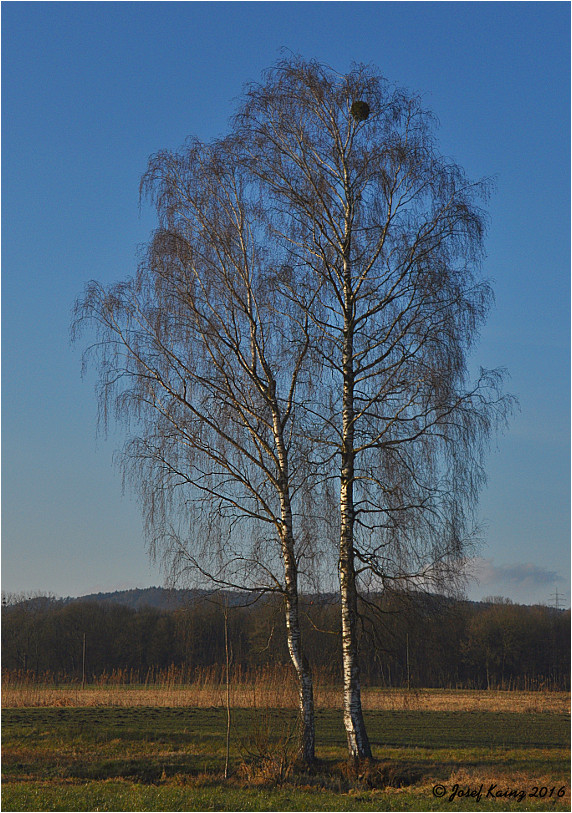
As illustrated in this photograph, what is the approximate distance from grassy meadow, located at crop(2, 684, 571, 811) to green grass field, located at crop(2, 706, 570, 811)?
0.03 m

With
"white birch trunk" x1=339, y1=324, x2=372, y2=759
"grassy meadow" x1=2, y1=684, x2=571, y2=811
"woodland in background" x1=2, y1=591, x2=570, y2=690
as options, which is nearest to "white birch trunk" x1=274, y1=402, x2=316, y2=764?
"grassy meadow" x1=2, y1=684, x2=571, y2=811

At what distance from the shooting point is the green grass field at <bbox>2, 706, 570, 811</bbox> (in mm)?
10883

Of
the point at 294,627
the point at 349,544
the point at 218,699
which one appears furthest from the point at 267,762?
the point at 218,699

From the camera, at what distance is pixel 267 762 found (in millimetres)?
12625

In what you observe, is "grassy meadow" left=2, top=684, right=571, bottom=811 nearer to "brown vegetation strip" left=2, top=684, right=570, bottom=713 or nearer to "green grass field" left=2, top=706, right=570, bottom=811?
"green grass field" left=2, top=706, right=570, bottom=811

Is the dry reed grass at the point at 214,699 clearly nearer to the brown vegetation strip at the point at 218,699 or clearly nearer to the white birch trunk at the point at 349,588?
the brown vegetation strip at the point at 218,699

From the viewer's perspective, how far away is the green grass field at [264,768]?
428 inches

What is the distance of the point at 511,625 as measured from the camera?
48.3 meters

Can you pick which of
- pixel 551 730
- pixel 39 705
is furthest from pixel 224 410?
pixel 39 705

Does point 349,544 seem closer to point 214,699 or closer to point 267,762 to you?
point 267,762

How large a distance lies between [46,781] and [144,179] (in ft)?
37.2

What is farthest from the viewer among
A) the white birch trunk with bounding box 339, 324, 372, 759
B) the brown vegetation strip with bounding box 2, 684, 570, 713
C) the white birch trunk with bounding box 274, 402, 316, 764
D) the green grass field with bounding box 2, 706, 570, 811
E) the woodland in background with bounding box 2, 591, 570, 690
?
the woodland in background with bounding box 2, 591, 570, 690

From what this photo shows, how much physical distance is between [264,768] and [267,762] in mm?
108

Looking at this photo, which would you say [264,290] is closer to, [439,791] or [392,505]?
[392,505]
